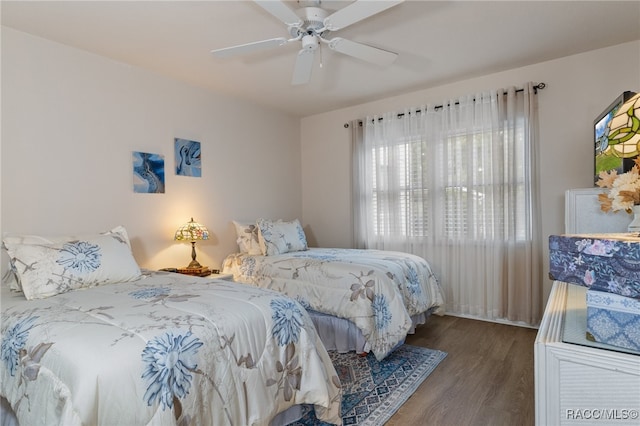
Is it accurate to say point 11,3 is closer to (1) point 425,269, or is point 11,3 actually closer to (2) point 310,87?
(2) point 310,87

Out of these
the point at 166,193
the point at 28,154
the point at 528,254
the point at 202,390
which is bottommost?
the point at 202,390

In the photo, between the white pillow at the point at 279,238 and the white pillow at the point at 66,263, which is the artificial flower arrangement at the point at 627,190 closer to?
the white pillow at the point at 66,263

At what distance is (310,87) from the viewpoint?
3664 mm

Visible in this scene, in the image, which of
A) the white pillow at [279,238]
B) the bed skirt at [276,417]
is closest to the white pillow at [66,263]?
the bed skirt at [276,417]

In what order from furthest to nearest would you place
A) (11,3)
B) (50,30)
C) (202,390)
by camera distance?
(50,30) < (11,3) < (202,390)

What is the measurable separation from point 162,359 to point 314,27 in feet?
6.42

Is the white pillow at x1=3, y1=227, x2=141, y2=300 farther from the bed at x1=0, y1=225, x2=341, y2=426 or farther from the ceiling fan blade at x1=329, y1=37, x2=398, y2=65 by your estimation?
the ceiling fan blade at x1=329, y1=37, x2=398, y2=65

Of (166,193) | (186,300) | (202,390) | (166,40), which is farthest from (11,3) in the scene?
(202,390)

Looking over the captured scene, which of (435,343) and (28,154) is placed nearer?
(28,154)

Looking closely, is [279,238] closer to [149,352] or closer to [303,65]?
[303,65]

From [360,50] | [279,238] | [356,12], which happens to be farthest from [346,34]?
[279,238]

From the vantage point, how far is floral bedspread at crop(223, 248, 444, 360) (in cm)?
248

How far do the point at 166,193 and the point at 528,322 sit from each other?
368cm

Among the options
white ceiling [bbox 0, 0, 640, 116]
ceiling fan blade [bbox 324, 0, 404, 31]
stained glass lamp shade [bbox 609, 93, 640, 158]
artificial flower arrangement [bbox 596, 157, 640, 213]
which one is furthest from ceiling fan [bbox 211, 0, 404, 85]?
artificial flower arrangement [bbox 596, 157, 640, 213]
